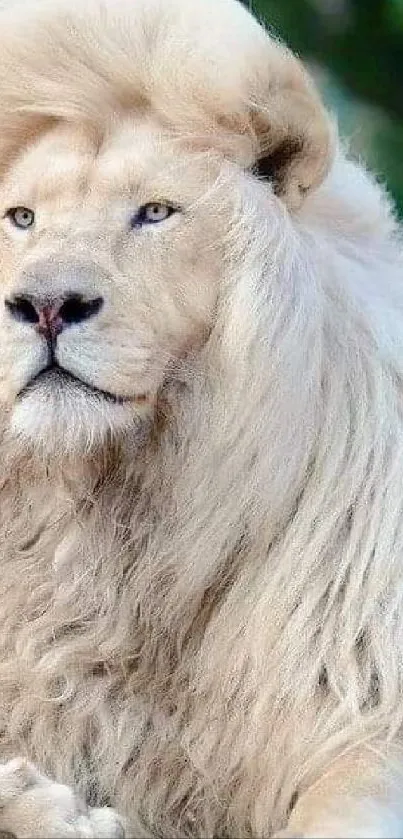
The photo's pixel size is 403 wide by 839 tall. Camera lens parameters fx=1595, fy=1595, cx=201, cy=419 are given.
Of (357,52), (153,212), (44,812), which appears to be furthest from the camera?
(357,52)

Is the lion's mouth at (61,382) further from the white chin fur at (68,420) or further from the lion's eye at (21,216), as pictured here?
the lion's eye at (21,216)

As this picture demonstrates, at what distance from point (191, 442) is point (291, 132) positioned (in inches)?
9.6

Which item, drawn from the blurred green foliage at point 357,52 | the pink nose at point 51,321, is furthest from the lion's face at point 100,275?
the blurred green foliage at point 357,52

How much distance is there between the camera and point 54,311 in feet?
3.59

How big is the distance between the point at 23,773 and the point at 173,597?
17cm

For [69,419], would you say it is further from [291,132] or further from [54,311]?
[291,132]

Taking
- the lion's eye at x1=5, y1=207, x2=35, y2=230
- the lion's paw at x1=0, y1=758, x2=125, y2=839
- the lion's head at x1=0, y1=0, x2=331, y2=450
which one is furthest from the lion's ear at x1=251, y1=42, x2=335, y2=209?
the lion's paw at x1=0, y1=758, x2=125, y2=839

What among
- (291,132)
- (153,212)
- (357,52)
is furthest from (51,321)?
(357,52)

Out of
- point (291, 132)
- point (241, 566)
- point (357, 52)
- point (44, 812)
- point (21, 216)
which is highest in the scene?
point (357, 52)

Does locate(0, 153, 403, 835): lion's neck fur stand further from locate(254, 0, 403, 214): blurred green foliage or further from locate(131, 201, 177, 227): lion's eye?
locate(254, 0, 403, 214): blurred green foliage

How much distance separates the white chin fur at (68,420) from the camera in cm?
111

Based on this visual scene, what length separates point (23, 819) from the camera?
1048mm

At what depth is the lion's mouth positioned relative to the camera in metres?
1.11

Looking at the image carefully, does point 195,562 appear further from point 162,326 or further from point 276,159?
point 276,159
